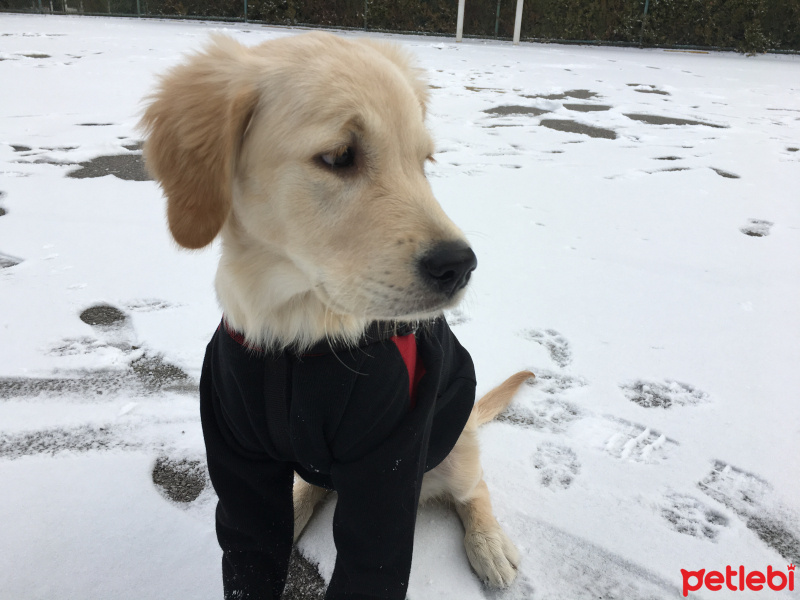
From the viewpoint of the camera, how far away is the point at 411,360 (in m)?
→ 1.37

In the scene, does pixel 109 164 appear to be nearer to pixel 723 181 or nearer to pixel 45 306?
pixel 45 306

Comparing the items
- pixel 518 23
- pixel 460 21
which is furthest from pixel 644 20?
pixel 460 21

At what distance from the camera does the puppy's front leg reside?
4.91 ft

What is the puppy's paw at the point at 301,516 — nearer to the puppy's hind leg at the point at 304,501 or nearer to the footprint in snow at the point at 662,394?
the puppy's hind leg at the point at 304,501

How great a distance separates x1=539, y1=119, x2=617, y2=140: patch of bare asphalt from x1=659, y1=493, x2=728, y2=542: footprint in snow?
430 cm

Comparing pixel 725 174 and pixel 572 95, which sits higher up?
pixel 572 95

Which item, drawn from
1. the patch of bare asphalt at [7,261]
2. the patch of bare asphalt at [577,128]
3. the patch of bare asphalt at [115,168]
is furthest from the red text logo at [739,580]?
the patch of bare asphalt at [577,128]

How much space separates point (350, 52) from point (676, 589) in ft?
5.31

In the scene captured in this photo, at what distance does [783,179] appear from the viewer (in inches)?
168

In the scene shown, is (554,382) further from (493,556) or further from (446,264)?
(446,264)

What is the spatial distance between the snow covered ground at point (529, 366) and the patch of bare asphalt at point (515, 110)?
4.55ft

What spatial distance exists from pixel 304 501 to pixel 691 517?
1.16 m

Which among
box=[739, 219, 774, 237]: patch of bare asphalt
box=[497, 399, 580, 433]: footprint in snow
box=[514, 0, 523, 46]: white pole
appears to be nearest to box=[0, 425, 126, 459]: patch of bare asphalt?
box=[497, 399, 580, 433]: footprint in snow

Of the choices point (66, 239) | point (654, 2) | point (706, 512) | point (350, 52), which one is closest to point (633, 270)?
point (706, 512)
